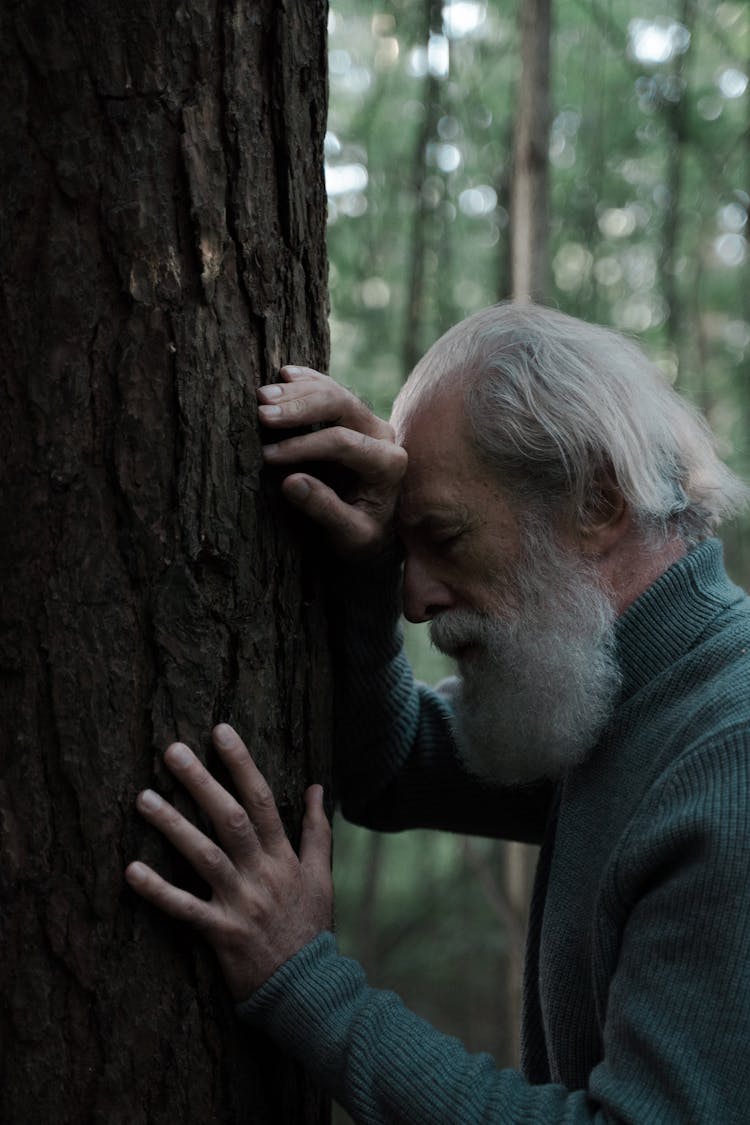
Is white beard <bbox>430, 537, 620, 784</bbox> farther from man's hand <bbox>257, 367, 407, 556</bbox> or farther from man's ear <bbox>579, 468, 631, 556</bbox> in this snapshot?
man's hand <bbox>257, 367, 407, 556</bbox>

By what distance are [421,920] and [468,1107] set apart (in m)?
8.85

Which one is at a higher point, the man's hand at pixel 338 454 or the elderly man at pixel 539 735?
the man's hand at pixel 338 454

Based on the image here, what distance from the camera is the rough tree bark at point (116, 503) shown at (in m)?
1.58

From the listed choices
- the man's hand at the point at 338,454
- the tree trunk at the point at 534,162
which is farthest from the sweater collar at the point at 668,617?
the tree trunk at the point at 534,162

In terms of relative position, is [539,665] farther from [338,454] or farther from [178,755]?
[178,755]

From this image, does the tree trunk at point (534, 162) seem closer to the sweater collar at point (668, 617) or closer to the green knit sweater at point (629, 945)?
the sweater collar at point (668, 617)

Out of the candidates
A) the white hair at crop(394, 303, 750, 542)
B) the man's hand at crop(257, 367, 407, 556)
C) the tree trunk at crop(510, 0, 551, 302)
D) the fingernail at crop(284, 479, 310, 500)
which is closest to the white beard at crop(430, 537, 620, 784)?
the white hair at crop(394, 303, 750, 542)

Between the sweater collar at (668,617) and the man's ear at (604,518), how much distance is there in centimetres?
12

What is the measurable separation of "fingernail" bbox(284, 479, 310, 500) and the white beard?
0.50 metres

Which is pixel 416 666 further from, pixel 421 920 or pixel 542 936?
pixel 542 936

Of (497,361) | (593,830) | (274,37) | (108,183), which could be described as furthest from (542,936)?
(274,37)

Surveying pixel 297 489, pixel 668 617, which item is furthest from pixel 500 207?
pixel 297 489

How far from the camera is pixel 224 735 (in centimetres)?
172

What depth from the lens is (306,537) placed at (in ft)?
6.40
